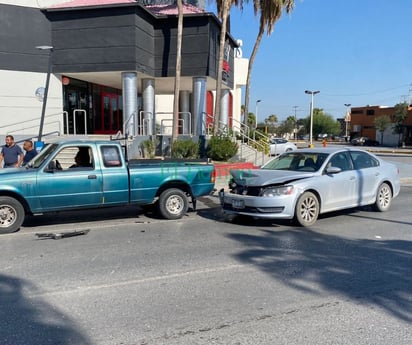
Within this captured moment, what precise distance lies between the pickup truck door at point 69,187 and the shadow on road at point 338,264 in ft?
9.52

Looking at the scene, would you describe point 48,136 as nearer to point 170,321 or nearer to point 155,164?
point 155,164

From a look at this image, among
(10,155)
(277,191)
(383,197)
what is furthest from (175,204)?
(383,197)

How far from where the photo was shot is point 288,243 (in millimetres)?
6855

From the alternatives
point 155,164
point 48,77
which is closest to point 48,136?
point 48,77

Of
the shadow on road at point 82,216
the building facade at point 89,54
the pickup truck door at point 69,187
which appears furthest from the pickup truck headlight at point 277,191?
the building facade at point 89,54

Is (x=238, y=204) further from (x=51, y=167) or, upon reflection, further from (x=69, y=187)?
(x=51, y=167)

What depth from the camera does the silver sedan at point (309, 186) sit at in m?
7.85

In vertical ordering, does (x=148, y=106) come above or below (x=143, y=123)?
above

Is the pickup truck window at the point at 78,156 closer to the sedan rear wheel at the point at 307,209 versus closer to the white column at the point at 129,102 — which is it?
the sedan rear wheel at the point at 307,209

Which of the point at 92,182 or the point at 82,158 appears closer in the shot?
the point at 92,182

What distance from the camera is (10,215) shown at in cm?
773

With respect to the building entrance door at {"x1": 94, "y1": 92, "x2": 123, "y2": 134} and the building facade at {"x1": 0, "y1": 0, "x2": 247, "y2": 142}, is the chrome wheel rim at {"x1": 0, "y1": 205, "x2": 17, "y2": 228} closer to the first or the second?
the building facade at {"x1": 0, "y1": 0, "x2": 247, "y2": 142}

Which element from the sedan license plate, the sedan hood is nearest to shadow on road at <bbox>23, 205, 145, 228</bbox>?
the sedan license plate

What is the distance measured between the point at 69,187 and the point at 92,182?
45cm
